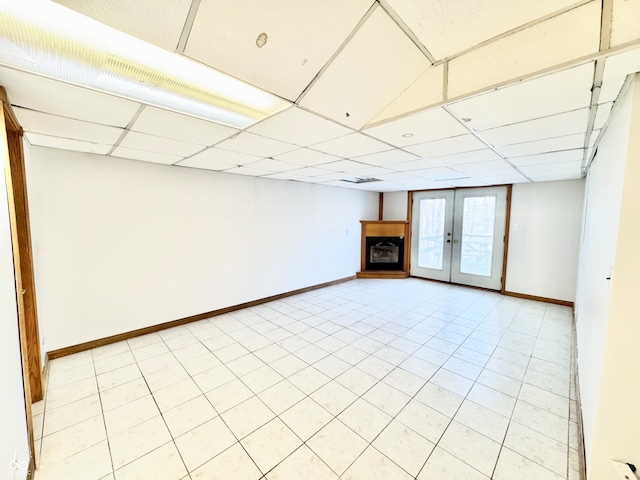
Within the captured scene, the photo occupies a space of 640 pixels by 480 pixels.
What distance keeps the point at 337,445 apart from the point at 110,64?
2.79m

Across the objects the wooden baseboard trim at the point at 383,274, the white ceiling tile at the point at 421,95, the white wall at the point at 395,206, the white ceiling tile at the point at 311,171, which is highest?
the white ceiling tile at the point at 421,95

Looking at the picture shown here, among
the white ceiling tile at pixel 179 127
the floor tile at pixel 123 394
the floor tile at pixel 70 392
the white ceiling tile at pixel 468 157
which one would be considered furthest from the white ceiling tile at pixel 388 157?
the floor tile at pixel 70 392

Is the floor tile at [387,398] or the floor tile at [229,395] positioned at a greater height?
the floor tile at [387,398]

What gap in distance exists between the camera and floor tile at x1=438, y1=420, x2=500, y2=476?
5.82 feet

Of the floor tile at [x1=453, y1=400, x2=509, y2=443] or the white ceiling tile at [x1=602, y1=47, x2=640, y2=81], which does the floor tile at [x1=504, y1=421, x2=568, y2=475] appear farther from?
the white ceiling tile at [x1=602, y1=47, x2=640, y2=81]

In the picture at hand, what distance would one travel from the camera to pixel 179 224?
12.8 feet

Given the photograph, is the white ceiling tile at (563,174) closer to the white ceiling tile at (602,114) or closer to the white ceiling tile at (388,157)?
the white ceiling tile at (602,114)

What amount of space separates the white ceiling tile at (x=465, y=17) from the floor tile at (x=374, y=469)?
103 inches

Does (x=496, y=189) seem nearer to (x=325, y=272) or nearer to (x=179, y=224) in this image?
(x=325, y=272)

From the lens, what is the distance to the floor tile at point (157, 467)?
5.47ft

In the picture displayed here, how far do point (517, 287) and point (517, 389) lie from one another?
12.1ft

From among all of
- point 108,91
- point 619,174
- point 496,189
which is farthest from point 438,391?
point 496,189

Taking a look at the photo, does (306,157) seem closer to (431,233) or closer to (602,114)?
(602,114)

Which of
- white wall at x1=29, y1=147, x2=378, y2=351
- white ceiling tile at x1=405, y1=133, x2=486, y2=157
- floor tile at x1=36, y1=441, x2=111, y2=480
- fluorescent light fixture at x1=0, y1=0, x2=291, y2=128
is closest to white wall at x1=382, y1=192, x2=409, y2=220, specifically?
white wall at x1=29, y1=147, x2=378, y2=351
